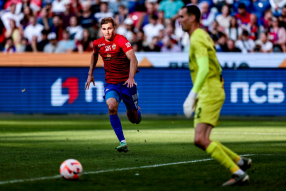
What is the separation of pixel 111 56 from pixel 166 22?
12182mm

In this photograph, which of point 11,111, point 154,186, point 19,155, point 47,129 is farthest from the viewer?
point 11,111

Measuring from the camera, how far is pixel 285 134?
45.3ft

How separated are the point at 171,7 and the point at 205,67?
16977mm

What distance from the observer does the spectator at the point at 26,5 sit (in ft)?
76.0

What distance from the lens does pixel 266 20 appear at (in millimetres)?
22125

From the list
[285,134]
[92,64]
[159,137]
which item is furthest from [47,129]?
[285,134]

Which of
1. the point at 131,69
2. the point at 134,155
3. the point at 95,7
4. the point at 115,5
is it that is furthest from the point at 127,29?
the point at 134,155

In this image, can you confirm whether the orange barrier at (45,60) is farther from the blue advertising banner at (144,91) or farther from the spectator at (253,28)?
the spectator at (253,28)

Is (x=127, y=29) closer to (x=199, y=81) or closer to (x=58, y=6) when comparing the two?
(x=58, y=6)

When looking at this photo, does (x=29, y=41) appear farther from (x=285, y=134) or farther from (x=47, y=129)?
(x=285, y=134)

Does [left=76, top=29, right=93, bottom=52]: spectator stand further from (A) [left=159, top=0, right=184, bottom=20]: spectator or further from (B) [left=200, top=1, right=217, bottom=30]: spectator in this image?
(B) [left=200, top=1, right=217, bottom=30]: spectator

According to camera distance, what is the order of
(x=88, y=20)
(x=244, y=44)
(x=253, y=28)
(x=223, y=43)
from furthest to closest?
(x=88, y=20), (x=253, y=28), (x=244, y=44), (x=223, y=43)

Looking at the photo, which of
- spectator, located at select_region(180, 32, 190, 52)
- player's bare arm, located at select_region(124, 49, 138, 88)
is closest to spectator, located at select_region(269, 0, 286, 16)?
spectator, located at select_region(180, 32, 190, 52)

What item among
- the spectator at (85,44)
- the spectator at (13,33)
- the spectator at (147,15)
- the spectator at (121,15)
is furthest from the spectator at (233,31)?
the spectator at (13,33)
